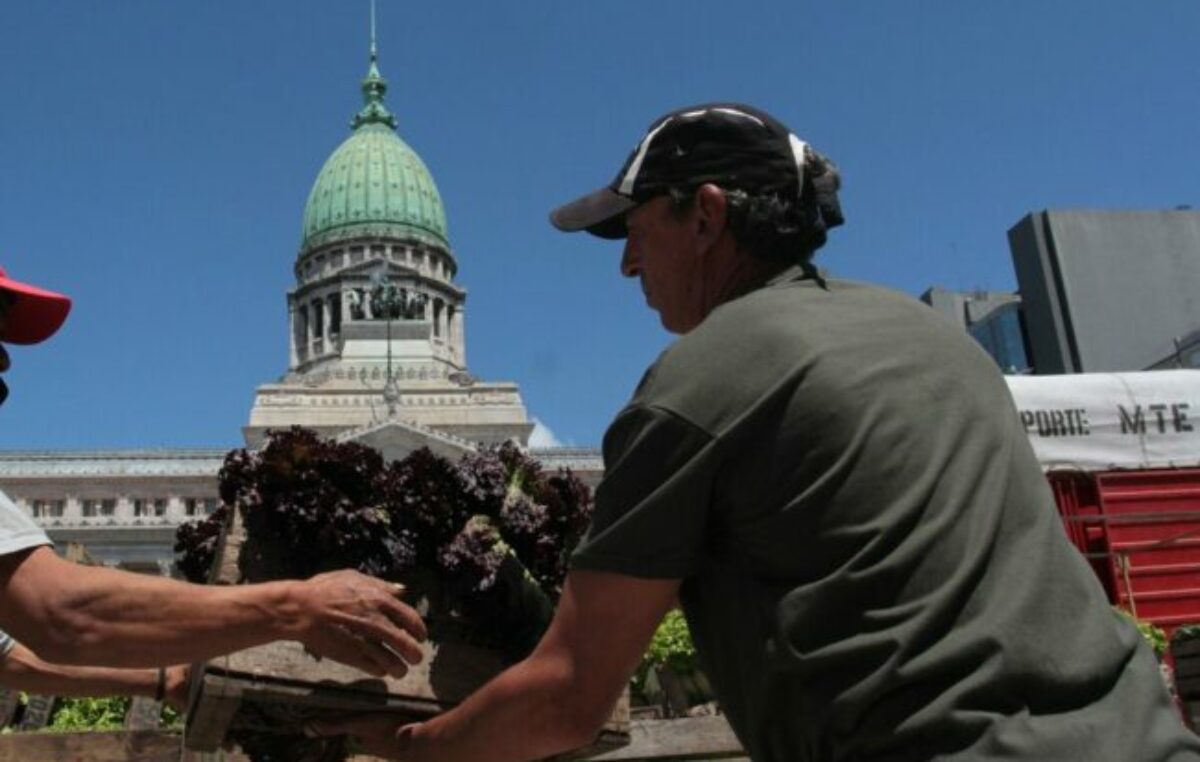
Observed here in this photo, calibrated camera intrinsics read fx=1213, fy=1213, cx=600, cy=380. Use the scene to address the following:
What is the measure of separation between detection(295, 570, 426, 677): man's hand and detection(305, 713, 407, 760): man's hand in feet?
0.53

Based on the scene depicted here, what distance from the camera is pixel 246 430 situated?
70.8 metres

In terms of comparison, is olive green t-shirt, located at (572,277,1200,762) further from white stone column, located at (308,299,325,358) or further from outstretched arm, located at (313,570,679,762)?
white stone column, located at (308,299,325,358)

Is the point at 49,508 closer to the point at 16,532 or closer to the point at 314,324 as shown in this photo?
the point at 314,324

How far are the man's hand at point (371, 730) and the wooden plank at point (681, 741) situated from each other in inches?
90.2

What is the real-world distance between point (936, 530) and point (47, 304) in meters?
2.40

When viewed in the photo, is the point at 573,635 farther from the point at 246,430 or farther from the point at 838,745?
the point at 246,430

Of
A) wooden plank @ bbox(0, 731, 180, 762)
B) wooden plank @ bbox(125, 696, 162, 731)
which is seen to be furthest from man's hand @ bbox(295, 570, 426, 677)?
wooden plank @ bbox(125, 696, 162, 731)

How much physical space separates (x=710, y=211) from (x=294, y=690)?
4.64 feet

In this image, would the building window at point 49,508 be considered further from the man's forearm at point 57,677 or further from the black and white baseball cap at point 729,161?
the black and white baseball cap at point 729,161

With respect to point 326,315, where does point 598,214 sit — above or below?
below

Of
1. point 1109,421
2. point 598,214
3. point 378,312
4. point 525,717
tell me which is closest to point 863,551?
point 525,717

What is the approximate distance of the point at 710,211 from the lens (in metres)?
2.29

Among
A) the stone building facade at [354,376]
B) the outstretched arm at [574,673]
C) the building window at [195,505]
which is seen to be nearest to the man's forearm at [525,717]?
the outstretched arm at [574,673]

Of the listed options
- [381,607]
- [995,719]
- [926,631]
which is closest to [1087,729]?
[995,719]
